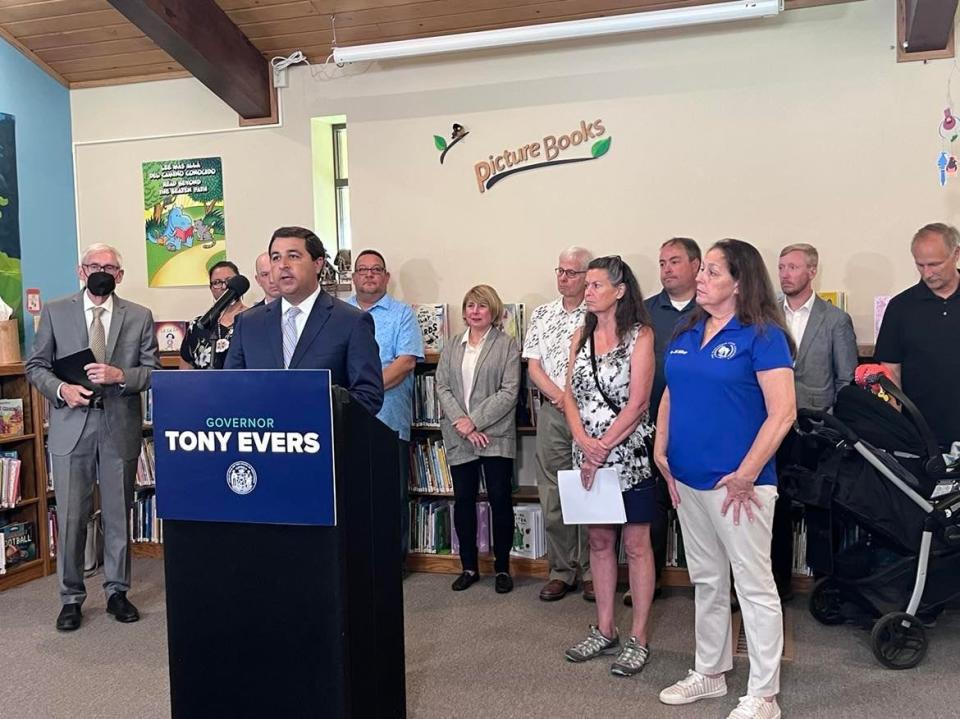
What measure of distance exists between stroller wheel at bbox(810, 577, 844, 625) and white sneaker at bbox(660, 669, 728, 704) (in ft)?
3.29

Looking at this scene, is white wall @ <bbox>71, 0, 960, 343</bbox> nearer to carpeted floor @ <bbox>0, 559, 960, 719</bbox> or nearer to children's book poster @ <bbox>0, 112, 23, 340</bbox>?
children's book poster @ <bbox>0, 112, 23, 340</bbox>

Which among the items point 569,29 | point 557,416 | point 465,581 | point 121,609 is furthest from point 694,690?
point 569,29

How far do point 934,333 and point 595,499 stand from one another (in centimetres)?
178

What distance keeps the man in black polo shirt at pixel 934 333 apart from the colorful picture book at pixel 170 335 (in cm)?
429

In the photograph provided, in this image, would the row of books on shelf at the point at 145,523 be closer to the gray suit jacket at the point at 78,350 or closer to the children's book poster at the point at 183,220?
the gray suit jacket at the point at 78,350

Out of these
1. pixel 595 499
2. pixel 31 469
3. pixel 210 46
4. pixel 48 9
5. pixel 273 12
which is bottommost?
pixel 31 469

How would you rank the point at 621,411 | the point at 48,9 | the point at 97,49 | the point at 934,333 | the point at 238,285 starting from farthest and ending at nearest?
the point at 97,49 → the point at 48,9 → the point at 934,333 → the point at 621,411 → the point at 238,285

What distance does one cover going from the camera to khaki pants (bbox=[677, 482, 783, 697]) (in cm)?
282

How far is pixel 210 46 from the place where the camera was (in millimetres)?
4938

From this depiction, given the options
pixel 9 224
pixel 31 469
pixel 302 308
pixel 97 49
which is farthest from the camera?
pixel 97 49

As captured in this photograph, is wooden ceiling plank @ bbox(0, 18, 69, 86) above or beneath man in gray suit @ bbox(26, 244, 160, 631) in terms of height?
above

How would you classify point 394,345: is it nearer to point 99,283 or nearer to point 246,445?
point 99,283

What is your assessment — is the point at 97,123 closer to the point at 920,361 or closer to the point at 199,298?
the point at 199,298

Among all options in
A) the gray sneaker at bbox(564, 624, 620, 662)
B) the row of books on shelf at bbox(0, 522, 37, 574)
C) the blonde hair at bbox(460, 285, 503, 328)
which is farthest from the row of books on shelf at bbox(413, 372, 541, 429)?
the row of books on shelf at bbox(0, 522, 37, 574)
